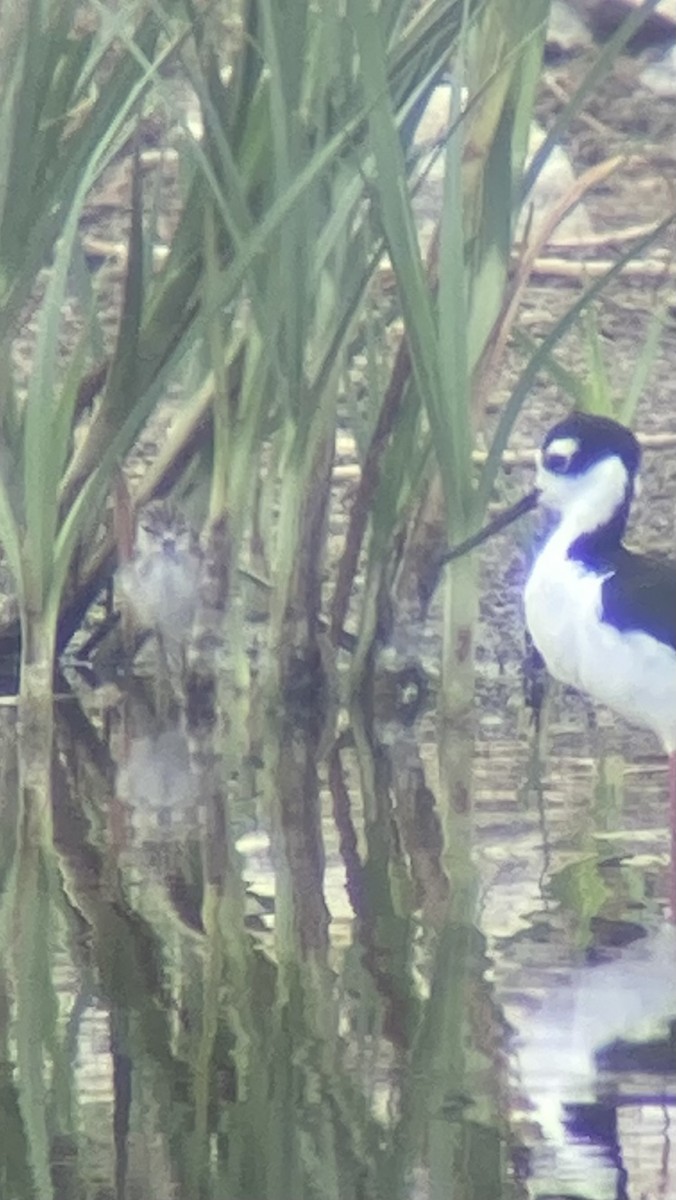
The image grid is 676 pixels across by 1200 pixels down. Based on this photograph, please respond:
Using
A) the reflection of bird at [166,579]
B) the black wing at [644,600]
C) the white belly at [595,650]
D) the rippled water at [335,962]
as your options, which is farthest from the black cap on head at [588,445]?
the reflection of bird at [166,579]

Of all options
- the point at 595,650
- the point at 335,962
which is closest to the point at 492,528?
the point at 595,650

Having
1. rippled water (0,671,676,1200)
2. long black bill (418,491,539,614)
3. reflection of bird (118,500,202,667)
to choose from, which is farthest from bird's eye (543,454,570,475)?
reflection of bird (118,500,202,667)

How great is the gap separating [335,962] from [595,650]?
950mm

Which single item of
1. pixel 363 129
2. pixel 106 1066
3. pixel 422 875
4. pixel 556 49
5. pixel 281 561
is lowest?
pixel 106 1066

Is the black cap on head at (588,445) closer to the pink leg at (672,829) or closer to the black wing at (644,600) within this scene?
the black wing at (644,600)

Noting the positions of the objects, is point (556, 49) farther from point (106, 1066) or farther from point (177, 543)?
point (106, 1066)

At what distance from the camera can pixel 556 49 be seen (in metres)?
8.41

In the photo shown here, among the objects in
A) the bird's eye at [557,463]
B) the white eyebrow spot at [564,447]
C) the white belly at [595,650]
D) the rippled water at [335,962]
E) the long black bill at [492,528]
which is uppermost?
the white eyebrow spot at [564,447]

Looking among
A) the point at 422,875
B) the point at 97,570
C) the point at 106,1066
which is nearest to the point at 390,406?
the point at 97,570

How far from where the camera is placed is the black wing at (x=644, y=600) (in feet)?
13.8

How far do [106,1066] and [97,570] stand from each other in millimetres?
2514

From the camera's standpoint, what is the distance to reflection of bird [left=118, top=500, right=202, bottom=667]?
17.8ft

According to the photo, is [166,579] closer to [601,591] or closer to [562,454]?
[562,454]

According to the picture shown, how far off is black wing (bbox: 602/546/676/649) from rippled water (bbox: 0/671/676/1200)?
1.03 feet
